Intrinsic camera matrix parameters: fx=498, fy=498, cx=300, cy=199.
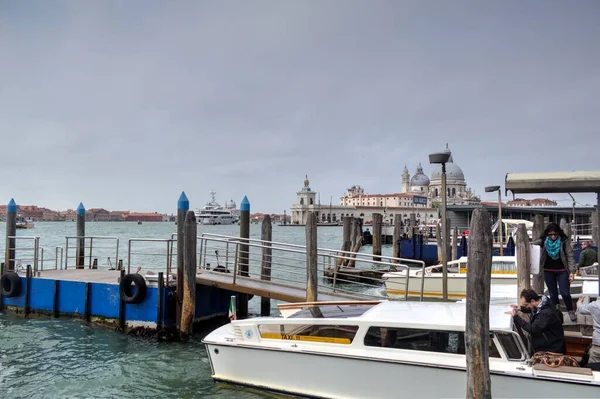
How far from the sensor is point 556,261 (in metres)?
8.77

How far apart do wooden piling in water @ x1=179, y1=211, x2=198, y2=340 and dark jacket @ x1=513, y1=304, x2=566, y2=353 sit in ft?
23.9

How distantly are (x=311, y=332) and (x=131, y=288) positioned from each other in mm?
5985

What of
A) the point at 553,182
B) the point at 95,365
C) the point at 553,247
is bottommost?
the point at 95,365

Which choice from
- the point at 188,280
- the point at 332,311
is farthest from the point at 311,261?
the point at 188,280

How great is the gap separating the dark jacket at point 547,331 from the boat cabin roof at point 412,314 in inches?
13.0

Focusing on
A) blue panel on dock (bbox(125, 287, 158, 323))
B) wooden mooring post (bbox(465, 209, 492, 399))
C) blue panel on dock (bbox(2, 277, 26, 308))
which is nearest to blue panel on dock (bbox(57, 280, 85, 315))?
blue panel on dock (bbox(2, 277, 26, 308))

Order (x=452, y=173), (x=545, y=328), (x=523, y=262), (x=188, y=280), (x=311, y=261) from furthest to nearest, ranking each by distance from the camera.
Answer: (x=452, y=173)
(x=188, y=280)
(x=311, y=261)
(x=523, y=262)
(x=545, y=328)

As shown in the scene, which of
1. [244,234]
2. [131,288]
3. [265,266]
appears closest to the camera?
[131,288]

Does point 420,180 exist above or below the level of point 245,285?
above

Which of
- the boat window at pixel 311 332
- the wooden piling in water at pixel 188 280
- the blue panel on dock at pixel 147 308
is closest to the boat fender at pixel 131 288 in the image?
the blue panel on dock at pixel 147 308

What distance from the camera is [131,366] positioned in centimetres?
1020

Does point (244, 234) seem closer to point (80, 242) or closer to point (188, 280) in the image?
point (188, 280)

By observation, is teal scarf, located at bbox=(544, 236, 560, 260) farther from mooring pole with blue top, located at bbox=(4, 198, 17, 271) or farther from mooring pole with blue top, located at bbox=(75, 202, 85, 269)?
mooring pole with blue top, located at bbox=(4, 198, 17, 271)

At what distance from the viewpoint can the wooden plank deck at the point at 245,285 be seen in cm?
1129
